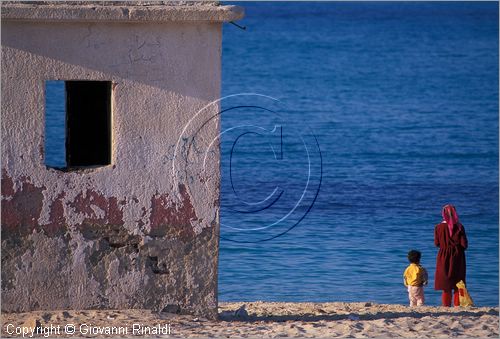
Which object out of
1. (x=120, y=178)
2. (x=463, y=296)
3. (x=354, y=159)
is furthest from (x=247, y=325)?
(x=354, y=159)

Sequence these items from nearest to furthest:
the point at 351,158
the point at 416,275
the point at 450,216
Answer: the point at 450,216
the point at 416,275
the point at 351,158

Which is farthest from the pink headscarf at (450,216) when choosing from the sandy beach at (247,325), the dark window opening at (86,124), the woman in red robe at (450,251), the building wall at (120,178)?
the dark window opening at (86,124)

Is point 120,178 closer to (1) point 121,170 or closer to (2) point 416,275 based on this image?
(1) point 121,170

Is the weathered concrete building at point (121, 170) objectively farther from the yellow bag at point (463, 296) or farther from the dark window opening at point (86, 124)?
the yellow bag at point (463, 296)

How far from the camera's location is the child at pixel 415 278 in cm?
1166

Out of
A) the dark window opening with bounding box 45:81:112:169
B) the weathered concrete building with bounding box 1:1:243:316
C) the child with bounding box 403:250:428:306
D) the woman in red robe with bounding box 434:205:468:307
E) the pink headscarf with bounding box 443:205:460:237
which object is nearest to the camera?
the weathered concrete building with bounding box 1:1:243:316

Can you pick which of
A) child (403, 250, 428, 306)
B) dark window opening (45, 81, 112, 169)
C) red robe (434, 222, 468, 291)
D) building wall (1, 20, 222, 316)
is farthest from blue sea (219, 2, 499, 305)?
building wall (1, 20, 222, 316)

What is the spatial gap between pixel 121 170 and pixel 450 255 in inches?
166

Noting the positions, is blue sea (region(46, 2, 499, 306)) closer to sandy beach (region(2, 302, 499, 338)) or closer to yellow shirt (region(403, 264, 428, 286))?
sandy beach (region(2, 302, 499, 338))

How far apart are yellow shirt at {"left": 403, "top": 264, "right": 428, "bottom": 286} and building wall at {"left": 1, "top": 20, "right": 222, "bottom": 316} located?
3160 millimetres

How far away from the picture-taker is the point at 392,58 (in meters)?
61.8

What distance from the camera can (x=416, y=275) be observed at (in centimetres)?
1176

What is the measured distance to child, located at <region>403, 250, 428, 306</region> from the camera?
38.3ft

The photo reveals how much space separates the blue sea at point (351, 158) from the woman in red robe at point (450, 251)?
227cm
